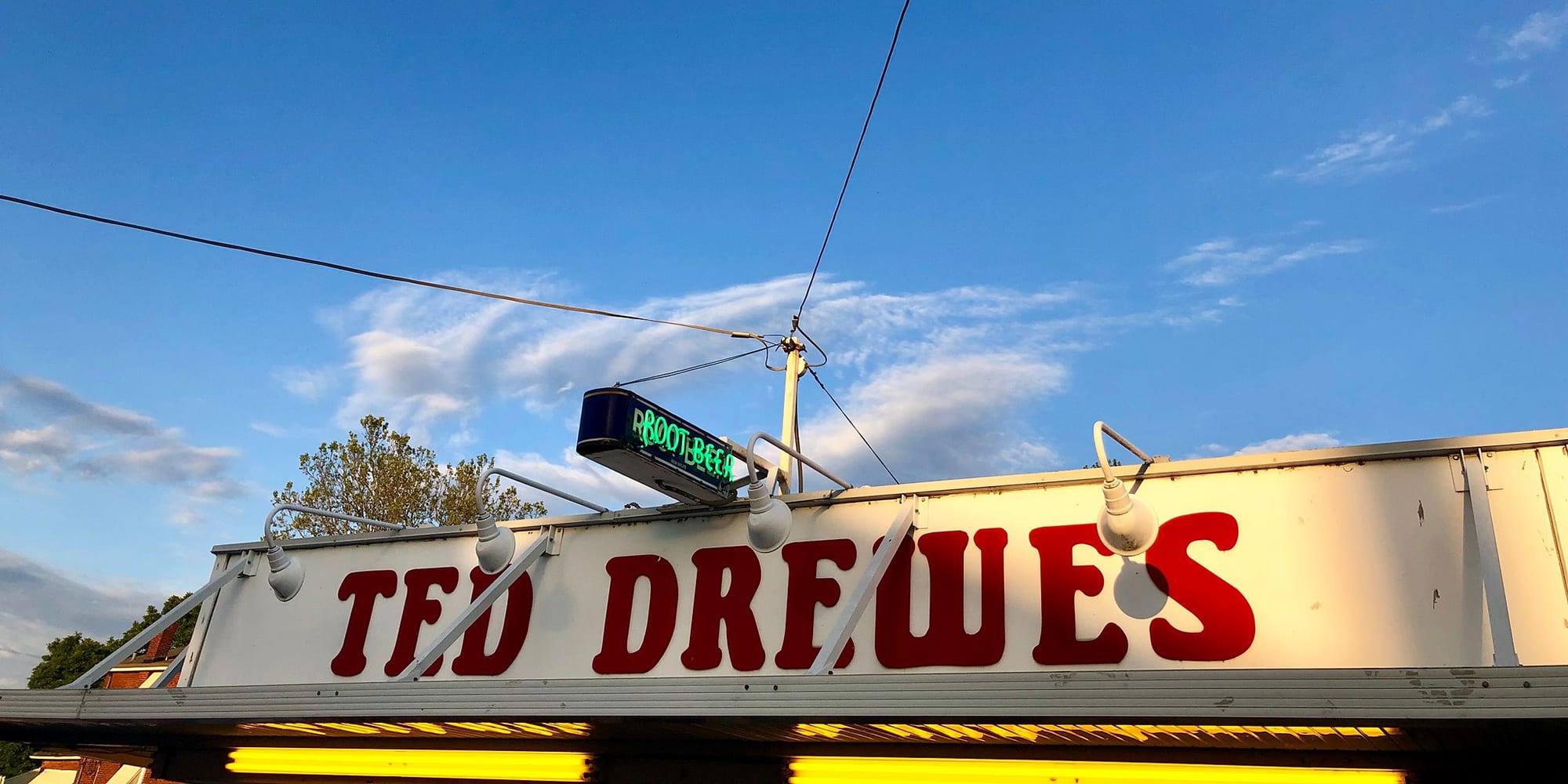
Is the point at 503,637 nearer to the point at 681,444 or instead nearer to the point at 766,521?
the point at 681,444

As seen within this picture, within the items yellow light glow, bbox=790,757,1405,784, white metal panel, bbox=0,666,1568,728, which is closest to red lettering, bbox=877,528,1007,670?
yellow light glow, bbox=790,757,1405,784

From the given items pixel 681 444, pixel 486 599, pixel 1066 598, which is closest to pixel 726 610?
pixel 681 444

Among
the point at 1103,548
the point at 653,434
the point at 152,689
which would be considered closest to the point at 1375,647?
the point at 1103,548

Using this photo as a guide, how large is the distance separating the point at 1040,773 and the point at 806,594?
2380 mm

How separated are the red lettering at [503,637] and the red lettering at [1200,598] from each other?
5662mm

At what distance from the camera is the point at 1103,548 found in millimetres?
8016

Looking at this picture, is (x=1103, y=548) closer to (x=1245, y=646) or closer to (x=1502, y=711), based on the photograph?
(x=1245, y=646)

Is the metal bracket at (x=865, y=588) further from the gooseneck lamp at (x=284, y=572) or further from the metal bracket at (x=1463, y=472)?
the gooseneck lamp at (x=284, y=572)

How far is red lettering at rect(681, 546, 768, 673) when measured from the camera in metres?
9.09

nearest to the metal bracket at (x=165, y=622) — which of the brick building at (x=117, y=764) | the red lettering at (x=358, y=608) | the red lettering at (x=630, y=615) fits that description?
the red lettering at (x=358, y=608)

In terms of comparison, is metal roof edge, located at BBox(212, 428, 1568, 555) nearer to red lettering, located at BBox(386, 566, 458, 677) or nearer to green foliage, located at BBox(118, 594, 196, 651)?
red lettering, located at BBox(386, 566, 458, 677)

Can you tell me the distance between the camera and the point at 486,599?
982 cm

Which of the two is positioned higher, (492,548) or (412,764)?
(492,548)

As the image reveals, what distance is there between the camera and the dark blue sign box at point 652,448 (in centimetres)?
896
